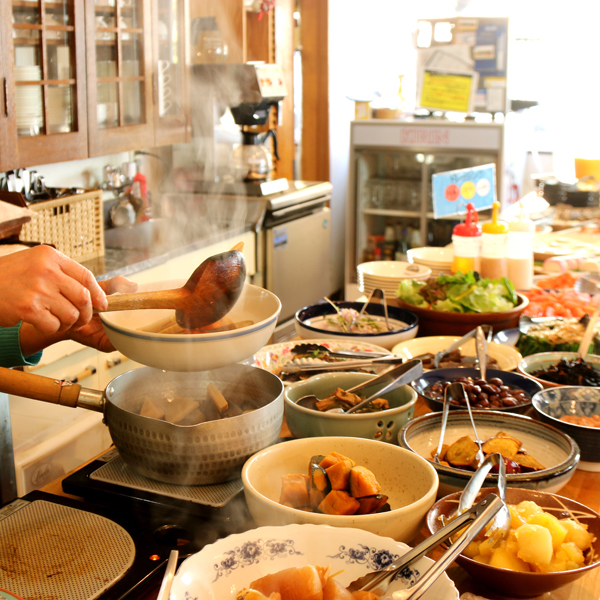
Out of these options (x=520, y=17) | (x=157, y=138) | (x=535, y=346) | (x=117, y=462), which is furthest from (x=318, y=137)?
(x=117, y=462)

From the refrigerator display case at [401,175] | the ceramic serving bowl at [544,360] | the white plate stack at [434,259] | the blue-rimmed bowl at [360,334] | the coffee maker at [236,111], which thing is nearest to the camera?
the ceramic serving bowl at [544,360]

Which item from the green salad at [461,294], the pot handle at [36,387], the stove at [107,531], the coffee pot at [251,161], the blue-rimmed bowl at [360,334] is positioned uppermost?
the coffee pot at [251,161]

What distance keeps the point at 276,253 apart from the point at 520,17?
9.03 ft

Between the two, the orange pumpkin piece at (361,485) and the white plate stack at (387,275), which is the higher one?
the white plate stack at (387,275)

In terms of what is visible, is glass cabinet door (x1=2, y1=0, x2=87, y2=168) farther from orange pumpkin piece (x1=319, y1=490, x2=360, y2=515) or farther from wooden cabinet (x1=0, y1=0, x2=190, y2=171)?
orange pumpkin piece (x1=319, y1=490, x2=360, y2=515)

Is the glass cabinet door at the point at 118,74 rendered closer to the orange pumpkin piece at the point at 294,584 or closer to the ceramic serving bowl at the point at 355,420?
the ceramic serving bowl at the point at 355,420

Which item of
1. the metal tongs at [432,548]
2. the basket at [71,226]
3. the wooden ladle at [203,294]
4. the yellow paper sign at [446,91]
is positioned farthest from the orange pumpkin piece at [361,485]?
the yellow paper sign at [446,91]

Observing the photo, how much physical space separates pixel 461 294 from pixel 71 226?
5.42ft

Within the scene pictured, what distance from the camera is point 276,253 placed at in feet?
12.3

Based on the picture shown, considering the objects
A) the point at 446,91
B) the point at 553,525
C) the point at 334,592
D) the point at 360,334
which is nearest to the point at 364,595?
the point at 334,592

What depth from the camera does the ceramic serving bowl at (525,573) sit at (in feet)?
2.54

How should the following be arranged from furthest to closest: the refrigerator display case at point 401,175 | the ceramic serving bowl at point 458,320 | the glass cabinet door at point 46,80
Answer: the refrigerator display case at point 401,175, the glass cabinet door at point 46,80, the ceramic serving bowl at point 458,320

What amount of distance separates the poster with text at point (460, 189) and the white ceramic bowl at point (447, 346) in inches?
40.6

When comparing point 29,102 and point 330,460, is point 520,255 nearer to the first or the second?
point 330,460
